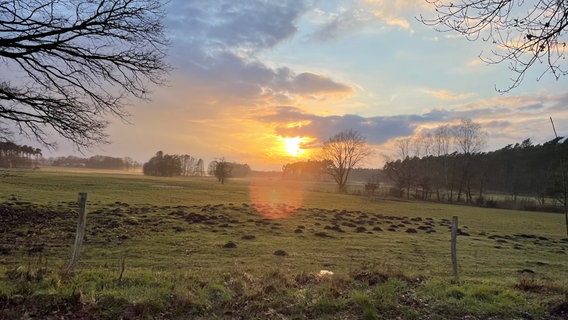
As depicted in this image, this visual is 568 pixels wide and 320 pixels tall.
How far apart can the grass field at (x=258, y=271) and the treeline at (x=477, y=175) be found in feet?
198

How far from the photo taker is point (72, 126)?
37.7ft

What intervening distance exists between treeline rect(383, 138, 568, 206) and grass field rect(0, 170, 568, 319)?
60443mm

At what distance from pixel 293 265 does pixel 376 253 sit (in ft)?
18.7

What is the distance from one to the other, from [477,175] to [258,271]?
90.1 metres

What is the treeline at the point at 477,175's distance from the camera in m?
83.2

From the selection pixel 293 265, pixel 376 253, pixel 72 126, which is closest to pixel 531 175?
pixel 376 253

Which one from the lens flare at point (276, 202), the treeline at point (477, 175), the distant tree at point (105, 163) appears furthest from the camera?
the distant tree at point (105, 163)

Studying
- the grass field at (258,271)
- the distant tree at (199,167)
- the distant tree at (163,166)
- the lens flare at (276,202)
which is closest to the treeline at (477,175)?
the lens flare at (276,202)

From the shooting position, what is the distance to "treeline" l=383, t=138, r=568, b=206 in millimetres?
83250

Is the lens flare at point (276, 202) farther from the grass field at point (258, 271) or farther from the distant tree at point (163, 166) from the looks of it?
the distant tree at point (163, 166)

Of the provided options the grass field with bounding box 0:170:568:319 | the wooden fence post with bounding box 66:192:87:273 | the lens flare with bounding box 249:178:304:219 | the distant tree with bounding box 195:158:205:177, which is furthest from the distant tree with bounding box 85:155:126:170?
the wooden fence post with bounding box 66:192:87:273

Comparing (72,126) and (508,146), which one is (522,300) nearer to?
(72,126)

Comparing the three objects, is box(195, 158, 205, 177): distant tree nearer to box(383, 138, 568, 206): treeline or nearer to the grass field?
box(383, 138, 568, 206): treeline

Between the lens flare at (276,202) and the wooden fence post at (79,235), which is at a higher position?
the wooden fence post at (79,235)
